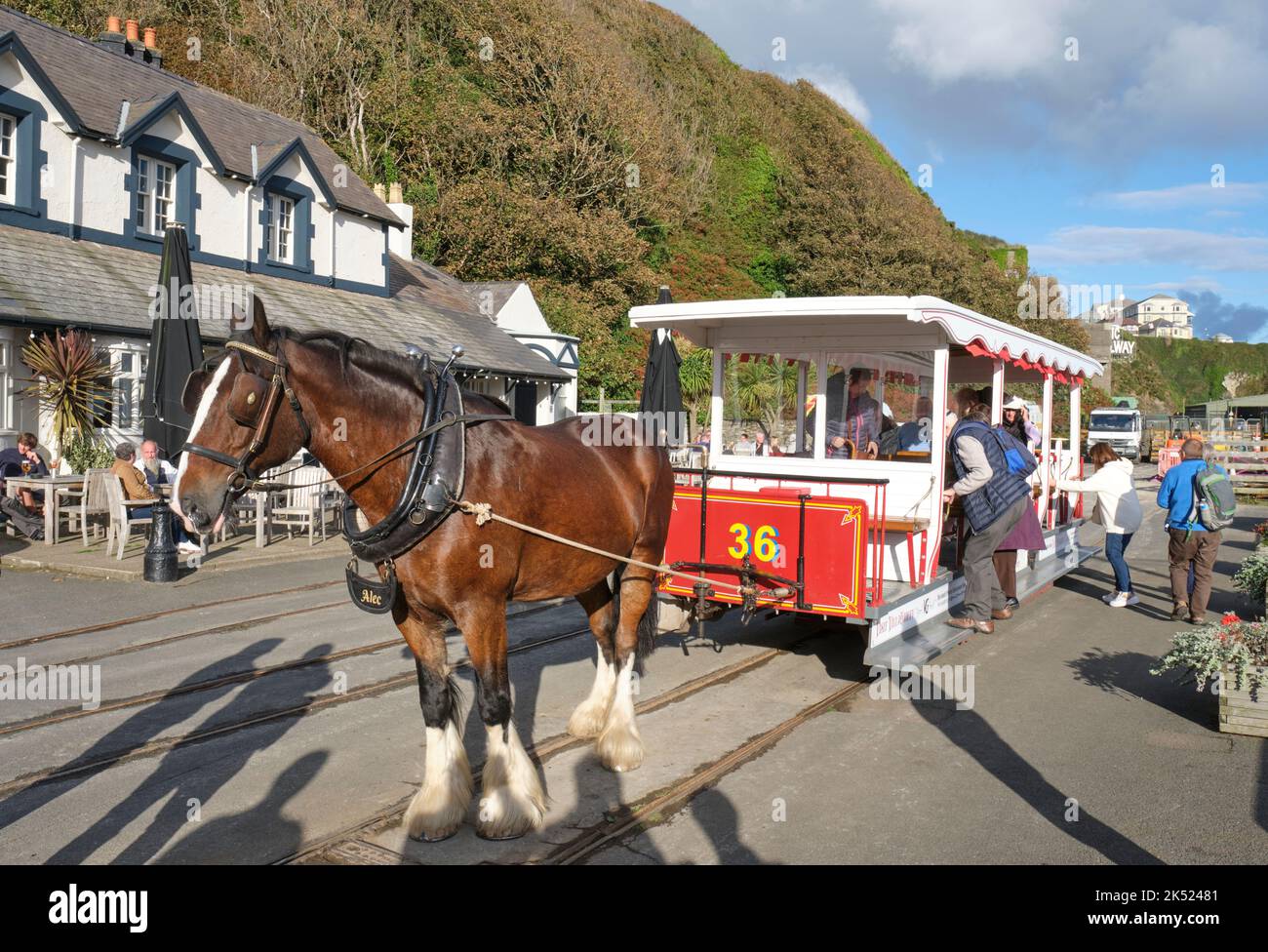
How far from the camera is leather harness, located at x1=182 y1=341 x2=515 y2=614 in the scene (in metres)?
3.74

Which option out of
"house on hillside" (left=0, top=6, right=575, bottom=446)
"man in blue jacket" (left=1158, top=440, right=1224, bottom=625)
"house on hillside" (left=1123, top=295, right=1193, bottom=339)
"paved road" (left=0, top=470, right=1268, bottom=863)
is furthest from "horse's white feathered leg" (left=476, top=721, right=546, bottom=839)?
"house on hillside" (left=1123, top=295, right=1193, bottom=339)

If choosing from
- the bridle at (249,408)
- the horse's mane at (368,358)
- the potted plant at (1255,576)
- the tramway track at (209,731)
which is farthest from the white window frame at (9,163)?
the potted plant at (1255,576)

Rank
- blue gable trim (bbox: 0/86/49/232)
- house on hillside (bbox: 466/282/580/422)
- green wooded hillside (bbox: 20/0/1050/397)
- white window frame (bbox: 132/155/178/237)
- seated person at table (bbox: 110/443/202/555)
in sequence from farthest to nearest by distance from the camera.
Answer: green wooded hillside (bbox: 20/0/1050/397)
house on hillside (bbox: 466/282/580/422)
white window frame (bbox: 132/155/178/237)
blue gable trim (bbox: 0/86/49/232)
seated person at table (bbox: 110/443/202/555)

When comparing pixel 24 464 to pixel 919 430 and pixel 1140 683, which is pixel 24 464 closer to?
pixel 919 430

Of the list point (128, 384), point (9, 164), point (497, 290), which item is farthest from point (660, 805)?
point (497, 290)

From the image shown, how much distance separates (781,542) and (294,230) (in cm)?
1775

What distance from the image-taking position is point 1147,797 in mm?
4773

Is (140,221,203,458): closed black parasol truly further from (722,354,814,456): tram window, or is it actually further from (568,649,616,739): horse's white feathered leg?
(568,649,616,739): horse's white feathered leg

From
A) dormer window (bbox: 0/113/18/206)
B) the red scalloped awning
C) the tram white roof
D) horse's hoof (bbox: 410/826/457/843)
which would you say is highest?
dormer window (bbox: 0/113/18/206)

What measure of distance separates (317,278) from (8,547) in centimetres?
1073

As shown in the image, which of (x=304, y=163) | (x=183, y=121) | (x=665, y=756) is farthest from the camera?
(x=304, y=163)

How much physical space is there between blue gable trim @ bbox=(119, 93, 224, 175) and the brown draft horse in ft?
51.2

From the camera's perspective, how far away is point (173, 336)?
11930mm
